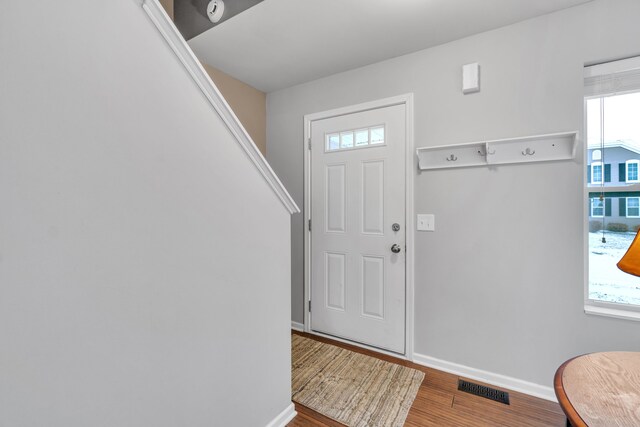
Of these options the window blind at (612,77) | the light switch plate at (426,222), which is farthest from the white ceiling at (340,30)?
the light switch plate at (426,222)

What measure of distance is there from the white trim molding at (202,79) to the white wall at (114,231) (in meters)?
0.03

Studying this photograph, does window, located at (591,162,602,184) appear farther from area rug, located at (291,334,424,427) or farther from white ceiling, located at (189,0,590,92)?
area rug, located at (291,334,424,427)

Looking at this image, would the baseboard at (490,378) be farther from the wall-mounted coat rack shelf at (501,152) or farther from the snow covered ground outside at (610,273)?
the wall-mounted coat rack shelf at (501,152)

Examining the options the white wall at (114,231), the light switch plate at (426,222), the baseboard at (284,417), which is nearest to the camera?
the white wall at (114,231)

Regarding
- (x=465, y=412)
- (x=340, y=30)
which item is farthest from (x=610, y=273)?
(x=340, y=30)

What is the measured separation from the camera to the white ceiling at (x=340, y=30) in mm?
1679

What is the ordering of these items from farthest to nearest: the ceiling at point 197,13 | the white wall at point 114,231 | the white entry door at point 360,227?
the white entry door at point 360,227 < the ceiling at point 197,13 < the white wall at point 114,231

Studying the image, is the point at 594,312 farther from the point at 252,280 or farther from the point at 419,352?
the point at 252,280

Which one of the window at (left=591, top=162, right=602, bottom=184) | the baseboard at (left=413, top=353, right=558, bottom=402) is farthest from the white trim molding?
the window at (left=591, top=162, right=602, bottom=184)

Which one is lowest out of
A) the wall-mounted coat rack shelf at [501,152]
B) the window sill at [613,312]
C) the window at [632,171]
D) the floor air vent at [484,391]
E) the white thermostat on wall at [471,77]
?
the floor air vent at [484,391]

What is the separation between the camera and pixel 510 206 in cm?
188

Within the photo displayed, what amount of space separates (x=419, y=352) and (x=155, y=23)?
97.1 inches

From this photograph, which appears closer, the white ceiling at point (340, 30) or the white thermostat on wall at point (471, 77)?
the white ceiling at point (340, 30)

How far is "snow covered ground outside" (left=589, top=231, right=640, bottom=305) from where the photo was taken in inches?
66.6
